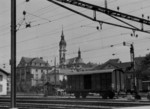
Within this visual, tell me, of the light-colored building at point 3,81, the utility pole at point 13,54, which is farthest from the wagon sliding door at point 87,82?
the light-colored building at point 3,81

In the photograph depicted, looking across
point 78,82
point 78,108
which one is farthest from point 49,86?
point 78,108

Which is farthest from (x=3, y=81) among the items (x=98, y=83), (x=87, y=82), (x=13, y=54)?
(x=13, y=54)

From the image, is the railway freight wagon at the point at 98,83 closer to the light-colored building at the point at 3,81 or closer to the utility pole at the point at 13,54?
the utility pole at the point at 13,54

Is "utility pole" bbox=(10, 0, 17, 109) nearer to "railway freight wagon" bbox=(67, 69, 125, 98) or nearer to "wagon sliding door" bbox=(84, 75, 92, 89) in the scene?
"railway freight wagon" bbox=(67, 69, 125, 98)

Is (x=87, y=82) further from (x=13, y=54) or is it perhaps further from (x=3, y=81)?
(x=3, y=81)

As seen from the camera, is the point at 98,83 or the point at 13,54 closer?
the point at 13,54

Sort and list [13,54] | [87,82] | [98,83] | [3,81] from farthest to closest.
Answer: [3,81] < [87,82] < [98,83] < [13,54]

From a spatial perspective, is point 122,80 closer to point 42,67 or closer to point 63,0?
point 63,0

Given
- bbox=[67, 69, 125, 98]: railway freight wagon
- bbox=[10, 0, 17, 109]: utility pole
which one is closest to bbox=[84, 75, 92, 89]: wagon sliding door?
bbox=[67, 69, 125, 98]: railway freight wagon
